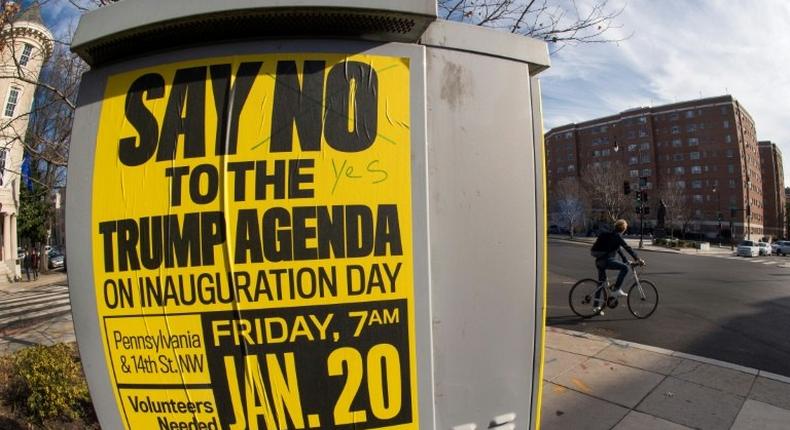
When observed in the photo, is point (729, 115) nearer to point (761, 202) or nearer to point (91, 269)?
point (761, 202)

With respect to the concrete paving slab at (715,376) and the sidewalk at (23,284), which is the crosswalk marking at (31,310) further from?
the concrete paving slab at (715,376)

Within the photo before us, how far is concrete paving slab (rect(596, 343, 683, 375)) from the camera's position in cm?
473

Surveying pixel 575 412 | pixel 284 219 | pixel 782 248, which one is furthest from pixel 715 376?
pixel 782 248

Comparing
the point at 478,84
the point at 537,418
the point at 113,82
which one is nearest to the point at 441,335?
the point at 537,418

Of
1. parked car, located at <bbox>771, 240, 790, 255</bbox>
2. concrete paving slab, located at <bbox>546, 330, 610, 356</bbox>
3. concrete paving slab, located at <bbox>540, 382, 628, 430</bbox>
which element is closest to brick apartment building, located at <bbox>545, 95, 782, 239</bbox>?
parked car, located at <bbox>771, 240, 790, 255</bbox>

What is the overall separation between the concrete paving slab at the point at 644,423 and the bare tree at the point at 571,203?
63.2 m

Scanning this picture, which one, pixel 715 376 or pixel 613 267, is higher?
pixel 613 267

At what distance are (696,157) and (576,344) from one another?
9145cm

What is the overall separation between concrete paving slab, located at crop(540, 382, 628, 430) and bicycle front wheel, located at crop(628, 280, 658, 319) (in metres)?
3.90

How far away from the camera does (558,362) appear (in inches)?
195

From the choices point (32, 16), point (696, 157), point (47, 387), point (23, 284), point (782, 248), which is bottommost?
point (782, 248)

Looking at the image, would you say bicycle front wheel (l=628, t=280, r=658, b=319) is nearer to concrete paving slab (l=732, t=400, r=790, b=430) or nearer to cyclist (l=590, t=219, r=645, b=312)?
cyclist (l=590, t=219, r=645, b=312)

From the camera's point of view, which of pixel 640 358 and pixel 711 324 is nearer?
pixel 640 358

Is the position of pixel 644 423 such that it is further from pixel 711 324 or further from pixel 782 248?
pixel 782 248
